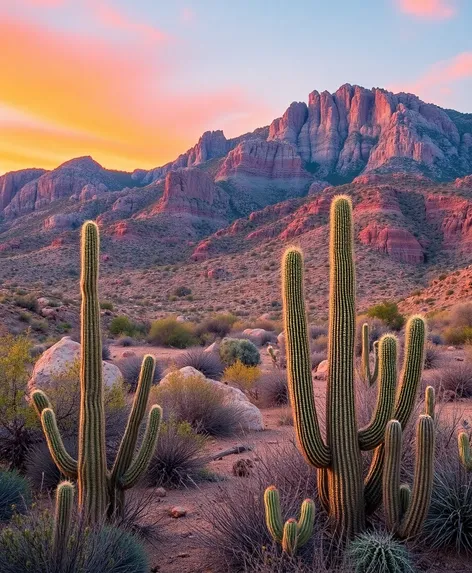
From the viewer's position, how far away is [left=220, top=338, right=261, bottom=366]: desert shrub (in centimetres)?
1714

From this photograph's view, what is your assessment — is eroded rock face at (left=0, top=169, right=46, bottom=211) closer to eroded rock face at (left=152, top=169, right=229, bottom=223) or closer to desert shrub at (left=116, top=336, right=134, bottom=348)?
eroded rock face at (left=152, top=169, right=229, bottom=223)

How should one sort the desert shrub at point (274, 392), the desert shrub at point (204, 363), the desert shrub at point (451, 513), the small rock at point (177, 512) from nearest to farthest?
the desert shrub at point (451, 513) < the small rock at point (177, 512) < the desert shrub at point (274, 392) < the desert shrub at point (204, 363)

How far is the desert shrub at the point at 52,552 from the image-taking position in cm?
386

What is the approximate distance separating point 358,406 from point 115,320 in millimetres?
21605

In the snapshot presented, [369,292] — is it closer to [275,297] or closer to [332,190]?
[275,297]

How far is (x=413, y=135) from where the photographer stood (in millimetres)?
114250

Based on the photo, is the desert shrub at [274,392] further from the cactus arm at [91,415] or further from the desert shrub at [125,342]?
the desert shrub at [125,342]

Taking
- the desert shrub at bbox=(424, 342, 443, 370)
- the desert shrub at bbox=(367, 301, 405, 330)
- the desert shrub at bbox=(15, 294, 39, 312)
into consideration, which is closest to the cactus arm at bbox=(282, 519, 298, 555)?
the desert shrub at bbox=(424, 342, 443, 370)

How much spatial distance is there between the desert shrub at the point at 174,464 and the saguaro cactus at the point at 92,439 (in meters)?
1.85

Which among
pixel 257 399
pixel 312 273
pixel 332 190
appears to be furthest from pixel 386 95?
pixel 257 399

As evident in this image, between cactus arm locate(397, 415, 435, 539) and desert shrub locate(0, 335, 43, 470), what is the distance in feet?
16.1

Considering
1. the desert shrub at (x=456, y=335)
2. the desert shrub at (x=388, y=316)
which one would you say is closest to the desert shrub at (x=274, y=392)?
the desert shrub at (x=456, y=335)

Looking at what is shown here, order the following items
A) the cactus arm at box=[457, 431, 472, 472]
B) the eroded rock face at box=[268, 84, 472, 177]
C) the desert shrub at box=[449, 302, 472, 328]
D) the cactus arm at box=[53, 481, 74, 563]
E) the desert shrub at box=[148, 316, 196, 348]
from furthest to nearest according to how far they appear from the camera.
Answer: the eroded rock face at box=[268, 84, 472, 177], the desert shrub at box=[148, 316, 196, 348], the desert shrub at box=[449, 302, 472, 328], the cactus arm at box=[457, 431, 472, 472], the cactus arm at box=[53, 481, 74, 563]

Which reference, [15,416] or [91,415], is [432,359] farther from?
[91,415]
